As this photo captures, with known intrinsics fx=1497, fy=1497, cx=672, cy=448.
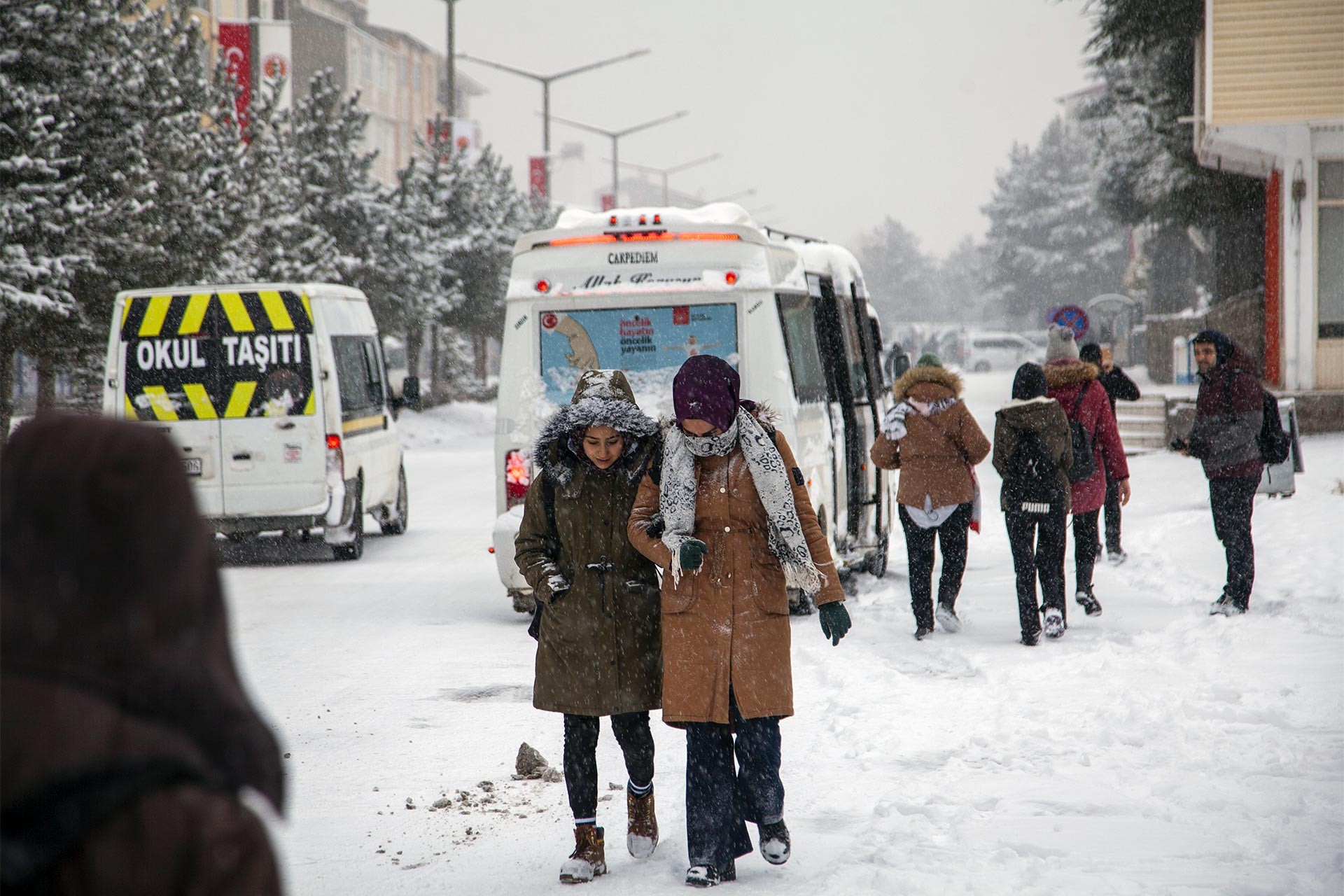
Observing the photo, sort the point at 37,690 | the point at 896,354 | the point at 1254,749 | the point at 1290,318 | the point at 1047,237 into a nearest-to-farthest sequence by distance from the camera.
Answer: the point at 37,690, the point at 1254,749, the point at 896,354, the point at 1290,318, the point at 1047,237

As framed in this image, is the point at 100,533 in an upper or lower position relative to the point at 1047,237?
lower

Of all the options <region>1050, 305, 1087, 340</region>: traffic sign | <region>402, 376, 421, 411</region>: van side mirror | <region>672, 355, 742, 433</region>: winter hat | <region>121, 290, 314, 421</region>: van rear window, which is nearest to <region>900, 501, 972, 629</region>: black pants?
<region>672, 355, 742, 433</region>: winter hat

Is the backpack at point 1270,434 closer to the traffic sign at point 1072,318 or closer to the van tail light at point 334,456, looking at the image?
the van tail light at point 334,456

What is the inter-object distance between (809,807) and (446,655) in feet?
13.5

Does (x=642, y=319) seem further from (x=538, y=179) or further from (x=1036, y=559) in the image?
(x=538, y=179)

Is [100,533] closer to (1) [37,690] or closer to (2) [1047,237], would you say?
(1) [37,690]

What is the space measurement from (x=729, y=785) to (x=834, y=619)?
2.12ft

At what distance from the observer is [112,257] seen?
19734 mm

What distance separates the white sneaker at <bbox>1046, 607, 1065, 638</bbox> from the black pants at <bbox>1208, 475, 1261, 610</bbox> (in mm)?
1166

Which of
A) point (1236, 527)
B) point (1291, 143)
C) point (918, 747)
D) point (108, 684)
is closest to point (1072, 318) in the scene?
point (1291, 143)

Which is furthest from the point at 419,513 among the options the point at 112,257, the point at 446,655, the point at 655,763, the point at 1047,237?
the point at 1047,237

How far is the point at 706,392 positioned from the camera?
4.84 meters

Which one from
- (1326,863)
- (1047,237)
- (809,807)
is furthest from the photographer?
(1047,237)

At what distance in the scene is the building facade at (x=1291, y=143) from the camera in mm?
20484
